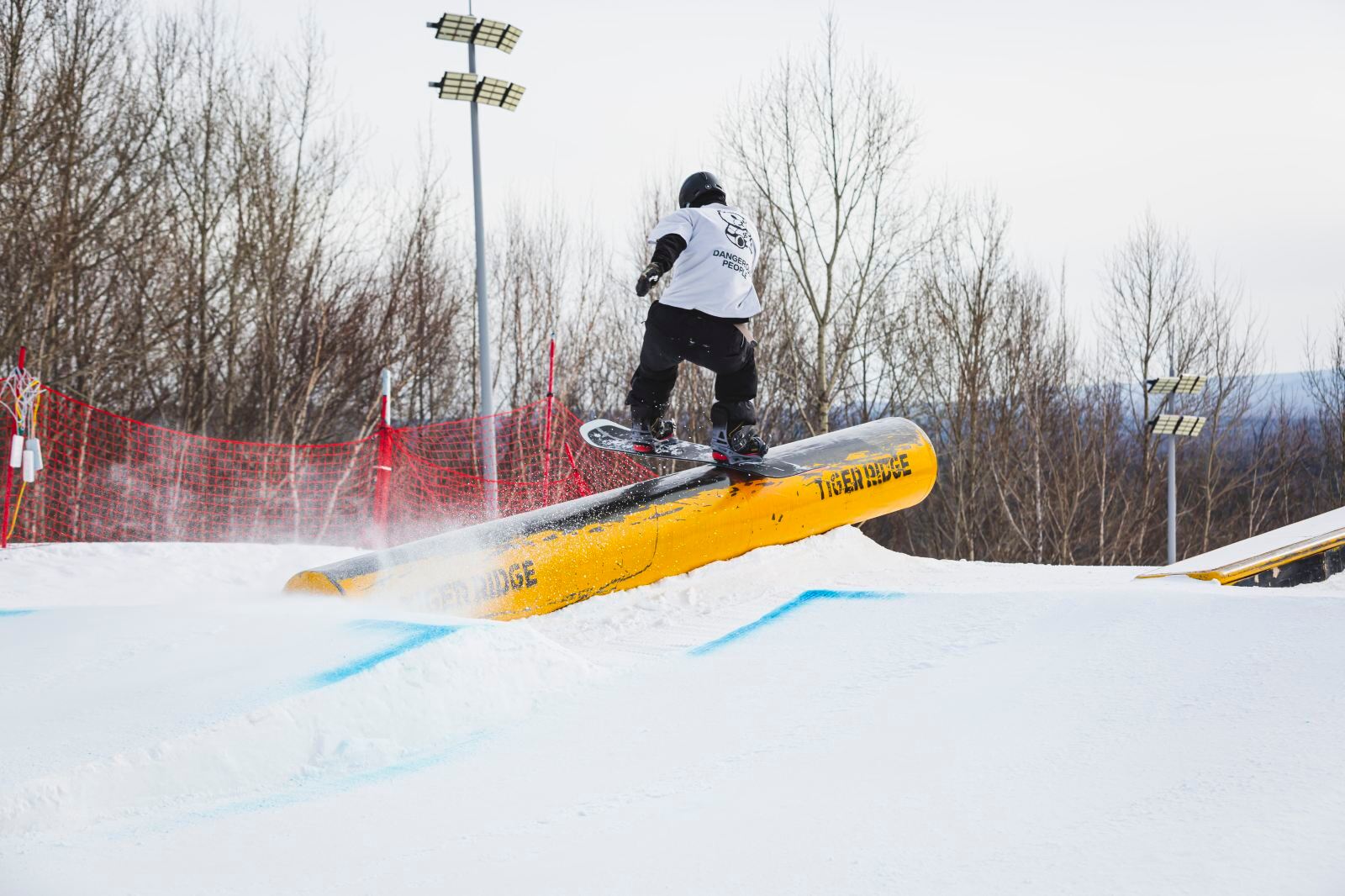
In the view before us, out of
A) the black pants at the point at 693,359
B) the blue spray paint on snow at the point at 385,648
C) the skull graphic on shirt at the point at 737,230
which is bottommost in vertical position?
the blue spray paint on snow at the point at 385,648

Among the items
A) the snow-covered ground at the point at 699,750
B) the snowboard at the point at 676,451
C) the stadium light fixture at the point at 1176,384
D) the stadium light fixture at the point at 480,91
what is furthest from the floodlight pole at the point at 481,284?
the stadium light fixture at the point at 1176,384

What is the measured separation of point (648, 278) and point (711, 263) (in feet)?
2.51

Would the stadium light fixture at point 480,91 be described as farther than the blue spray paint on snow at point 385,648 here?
Yes

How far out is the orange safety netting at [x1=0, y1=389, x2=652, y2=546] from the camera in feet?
49.5

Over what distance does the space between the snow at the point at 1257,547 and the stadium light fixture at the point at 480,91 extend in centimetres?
949

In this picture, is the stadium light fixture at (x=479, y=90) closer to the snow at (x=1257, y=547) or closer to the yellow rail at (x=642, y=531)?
the yellow rail at (x=642, y=531)

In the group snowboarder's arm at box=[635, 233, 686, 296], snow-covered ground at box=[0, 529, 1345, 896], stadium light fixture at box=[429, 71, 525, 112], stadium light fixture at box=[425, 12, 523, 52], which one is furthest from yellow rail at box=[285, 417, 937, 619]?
stadium light fixture at box=[425, 12, 523, 52]

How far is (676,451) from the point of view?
6.93m

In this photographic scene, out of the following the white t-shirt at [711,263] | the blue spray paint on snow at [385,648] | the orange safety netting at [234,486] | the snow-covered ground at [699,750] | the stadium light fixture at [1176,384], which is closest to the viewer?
the snow-covered ground at [699,750]

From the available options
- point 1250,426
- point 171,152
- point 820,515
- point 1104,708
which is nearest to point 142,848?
point 1104,708

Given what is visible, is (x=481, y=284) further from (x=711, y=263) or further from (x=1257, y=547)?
(x=1257, y=547)

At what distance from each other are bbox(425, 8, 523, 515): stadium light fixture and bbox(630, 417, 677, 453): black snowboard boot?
272 inches

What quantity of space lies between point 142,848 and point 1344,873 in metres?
3.16

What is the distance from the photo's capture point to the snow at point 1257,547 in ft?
18.8
